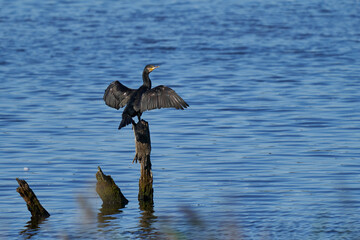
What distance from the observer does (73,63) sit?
1161 inches

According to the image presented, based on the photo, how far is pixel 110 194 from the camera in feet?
40.5

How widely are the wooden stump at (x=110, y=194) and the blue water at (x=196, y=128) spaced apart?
0.66 ft

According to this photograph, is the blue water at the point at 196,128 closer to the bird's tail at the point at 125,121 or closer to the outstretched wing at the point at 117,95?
the bird's tail at the point at 125,121

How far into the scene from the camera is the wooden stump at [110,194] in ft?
39.6

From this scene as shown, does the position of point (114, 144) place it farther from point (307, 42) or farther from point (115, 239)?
point (307, 42)

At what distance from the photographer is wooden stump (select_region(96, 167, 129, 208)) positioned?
1207cm

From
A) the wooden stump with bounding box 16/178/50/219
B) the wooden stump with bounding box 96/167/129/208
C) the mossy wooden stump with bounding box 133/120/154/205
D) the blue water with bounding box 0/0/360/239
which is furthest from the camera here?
the wooden stump with bounding box 96/167/129/208

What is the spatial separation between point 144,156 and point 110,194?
1.23 m

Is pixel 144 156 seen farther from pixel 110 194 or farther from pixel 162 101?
pixel 110 194

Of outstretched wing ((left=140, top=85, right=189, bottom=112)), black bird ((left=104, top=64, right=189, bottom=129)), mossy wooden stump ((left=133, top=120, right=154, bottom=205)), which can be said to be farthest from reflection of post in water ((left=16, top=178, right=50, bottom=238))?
outstretched wing ((left=140, top=85, right=189, bottom=112))

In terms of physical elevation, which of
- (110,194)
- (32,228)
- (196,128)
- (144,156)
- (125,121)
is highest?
(125,121)

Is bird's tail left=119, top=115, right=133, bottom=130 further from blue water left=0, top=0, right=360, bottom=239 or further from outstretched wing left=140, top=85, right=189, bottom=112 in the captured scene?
blue water left=0, top=0, right=360, bottom=239

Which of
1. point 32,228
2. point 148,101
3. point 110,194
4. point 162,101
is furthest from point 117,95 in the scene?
point 32,228

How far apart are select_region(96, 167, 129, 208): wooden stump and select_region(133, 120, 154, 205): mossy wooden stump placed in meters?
0.29
